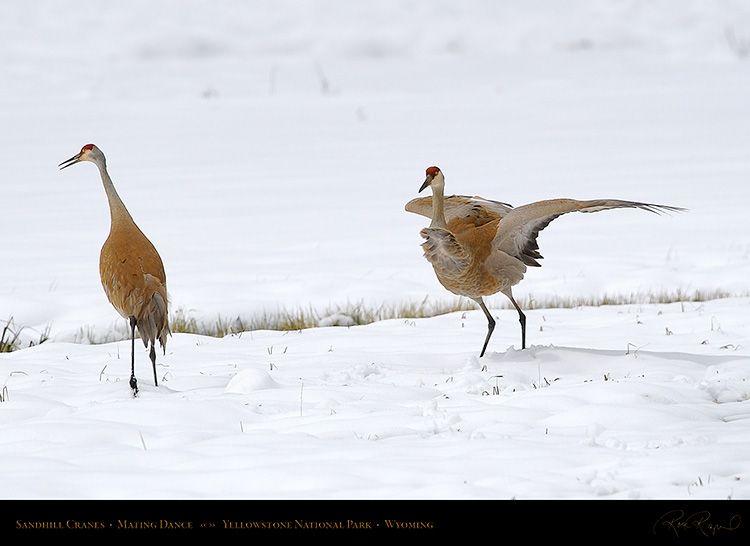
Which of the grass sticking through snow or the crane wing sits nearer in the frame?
the crane wing

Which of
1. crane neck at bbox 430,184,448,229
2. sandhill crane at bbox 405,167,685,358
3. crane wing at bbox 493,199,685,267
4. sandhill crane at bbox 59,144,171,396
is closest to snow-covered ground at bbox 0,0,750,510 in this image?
sandhill crane at bbox 59,144,171,396

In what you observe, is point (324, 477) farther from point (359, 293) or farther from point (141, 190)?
point (141, 190)

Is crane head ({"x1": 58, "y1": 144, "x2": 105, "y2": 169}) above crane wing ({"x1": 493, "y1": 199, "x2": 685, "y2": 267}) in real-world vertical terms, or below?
above

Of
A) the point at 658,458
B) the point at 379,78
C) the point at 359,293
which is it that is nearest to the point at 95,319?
the point at 359,293

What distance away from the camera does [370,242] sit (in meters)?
14.2

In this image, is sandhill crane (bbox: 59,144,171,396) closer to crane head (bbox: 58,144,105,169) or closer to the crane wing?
crane head (bbox: 58,144,105,169)

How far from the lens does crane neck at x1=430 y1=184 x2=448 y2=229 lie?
7.07 metres

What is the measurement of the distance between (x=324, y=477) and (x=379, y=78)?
90.1 ft

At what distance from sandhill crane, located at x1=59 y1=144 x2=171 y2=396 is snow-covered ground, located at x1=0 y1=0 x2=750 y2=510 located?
413 mm

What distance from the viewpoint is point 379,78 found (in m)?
30.7

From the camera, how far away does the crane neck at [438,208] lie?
23.2ft
